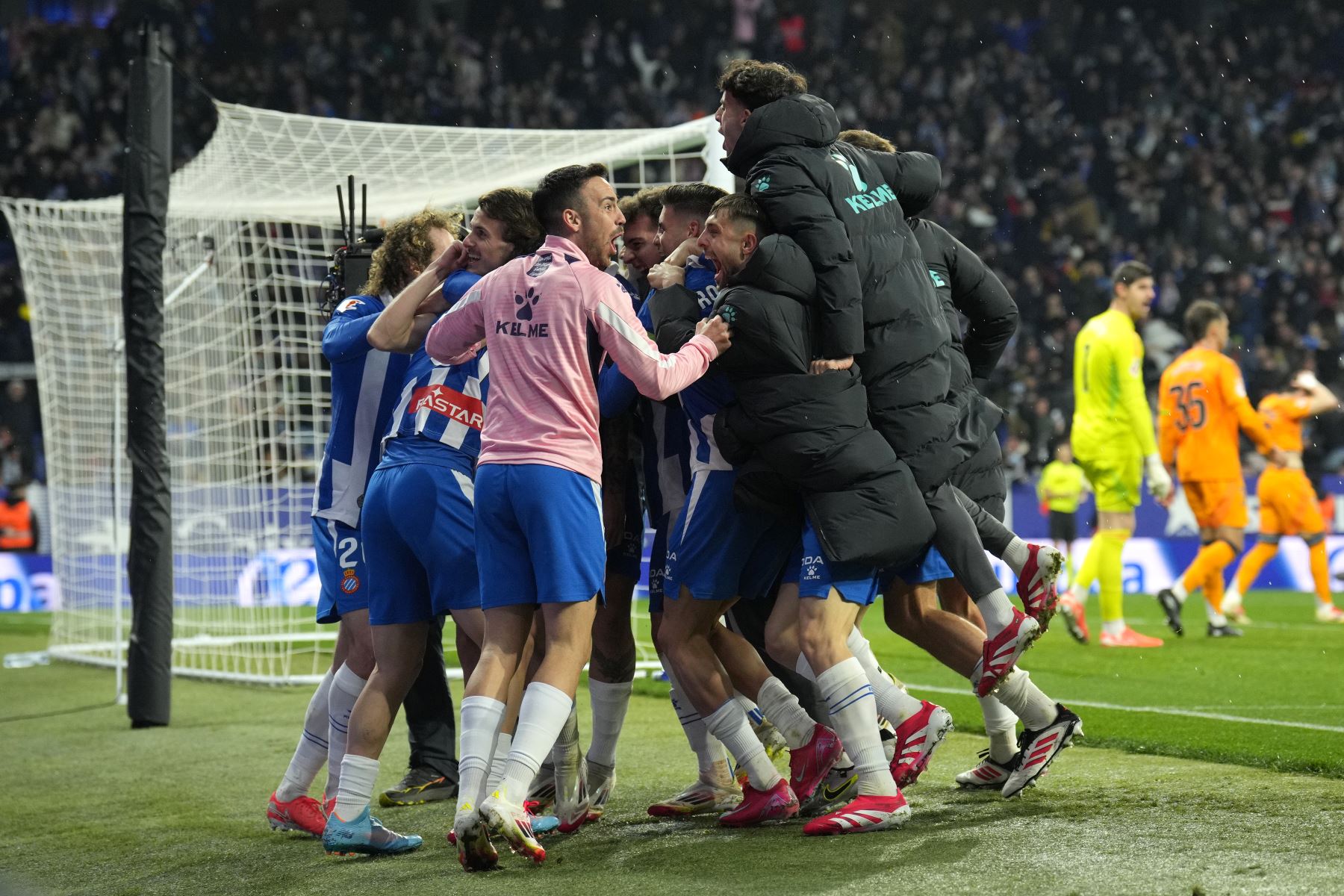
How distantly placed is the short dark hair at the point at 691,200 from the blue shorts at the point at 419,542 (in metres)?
1.16

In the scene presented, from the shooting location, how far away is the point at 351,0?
2475cm

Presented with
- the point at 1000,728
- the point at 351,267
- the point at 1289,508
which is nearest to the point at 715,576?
the point at 1000,728

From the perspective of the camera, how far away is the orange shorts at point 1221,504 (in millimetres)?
10203

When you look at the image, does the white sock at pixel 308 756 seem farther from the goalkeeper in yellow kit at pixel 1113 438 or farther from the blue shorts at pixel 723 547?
the goalkeeper in yellow kit at pixel 1113 438

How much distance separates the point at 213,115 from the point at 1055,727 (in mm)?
20145

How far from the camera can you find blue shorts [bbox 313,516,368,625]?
4.80m

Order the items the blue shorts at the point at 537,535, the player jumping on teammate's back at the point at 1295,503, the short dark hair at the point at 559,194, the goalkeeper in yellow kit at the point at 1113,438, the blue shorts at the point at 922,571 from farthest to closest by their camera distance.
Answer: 1. the player jumping on teammate's back at the point at 1295,503
2. the goalkeeper in yellow kit at the point at 1113,438
3. the blue shorts at the point at 922,571
4. the short dark hair at the point at 559,194
5. the blue shorts at the point at 537,535

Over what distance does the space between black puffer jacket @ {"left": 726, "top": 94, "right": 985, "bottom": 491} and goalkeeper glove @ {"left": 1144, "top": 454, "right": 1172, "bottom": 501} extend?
4956mm

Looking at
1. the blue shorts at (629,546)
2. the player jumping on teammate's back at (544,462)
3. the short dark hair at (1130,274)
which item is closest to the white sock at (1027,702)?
the blue shorts at (629,546)

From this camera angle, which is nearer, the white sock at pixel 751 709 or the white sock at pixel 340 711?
the white sock at pixel 340 711

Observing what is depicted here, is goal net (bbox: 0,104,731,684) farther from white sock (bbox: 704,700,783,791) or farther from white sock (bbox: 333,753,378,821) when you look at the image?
white sock (bbox: 333,753,378,821)

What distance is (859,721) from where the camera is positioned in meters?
4.30

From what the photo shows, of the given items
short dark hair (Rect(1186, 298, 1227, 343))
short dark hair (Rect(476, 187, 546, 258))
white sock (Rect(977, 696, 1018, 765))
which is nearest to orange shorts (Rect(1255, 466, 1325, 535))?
short dark hair (Rect(1186, 298, 1227, 343))

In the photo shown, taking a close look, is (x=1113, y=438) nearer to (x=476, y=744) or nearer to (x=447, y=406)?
(x=447, y=406)
